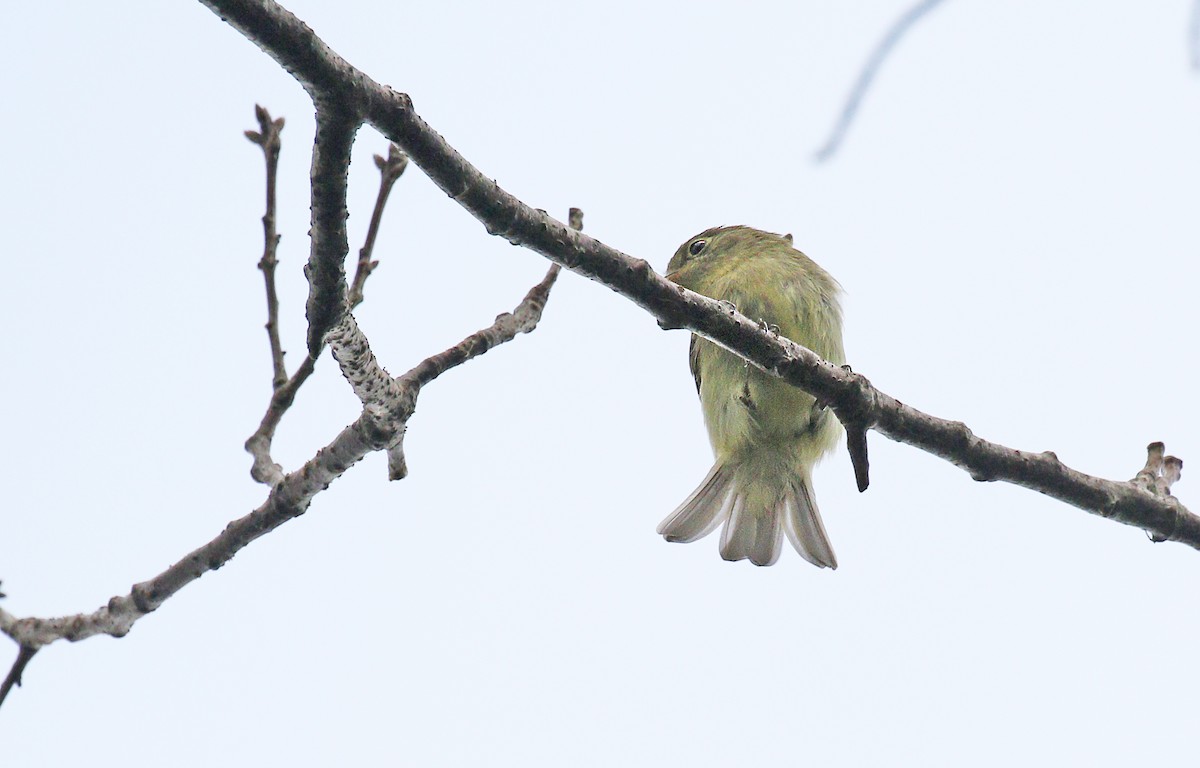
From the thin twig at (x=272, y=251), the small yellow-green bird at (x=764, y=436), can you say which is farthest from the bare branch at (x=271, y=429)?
the small yellow-green bird at (x=764, y=436)

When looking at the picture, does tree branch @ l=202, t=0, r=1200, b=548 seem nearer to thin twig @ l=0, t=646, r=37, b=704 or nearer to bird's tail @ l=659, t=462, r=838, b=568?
thin twig @ l=0, t=646, r=37, b=704

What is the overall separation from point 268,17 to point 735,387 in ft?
11.9

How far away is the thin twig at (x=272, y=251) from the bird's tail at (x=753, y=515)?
2.55m

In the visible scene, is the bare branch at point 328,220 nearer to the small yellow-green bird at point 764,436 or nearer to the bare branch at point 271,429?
the bare branch at point 271,429

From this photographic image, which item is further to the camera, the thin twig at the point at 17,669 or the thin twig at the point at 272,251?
the thin twig at the point at 272,251

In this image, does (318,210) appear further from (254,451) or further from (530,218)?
(254,451)

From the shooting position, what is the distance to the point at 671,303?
9.07 ft

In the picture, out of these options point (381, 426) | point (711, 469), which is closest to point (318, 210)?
point (381, 426)

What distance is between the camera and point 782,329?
526 centimetres

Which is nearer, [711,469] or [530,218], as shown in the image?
[530,218]

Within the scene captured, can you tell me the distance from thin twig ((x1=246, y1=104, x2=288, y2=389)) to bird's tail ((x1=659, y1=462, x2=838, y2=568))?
255cm

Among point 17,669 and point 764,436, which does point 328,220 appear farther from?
point 764,436

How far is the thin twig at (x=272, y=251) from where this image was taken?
3.16 m

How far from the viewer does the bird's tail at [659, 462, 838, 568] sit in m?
5.40
